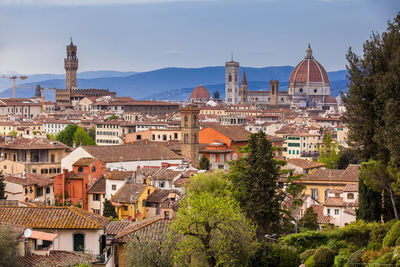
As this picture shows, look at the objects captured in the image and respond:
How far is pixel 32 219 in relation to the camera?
1791cm

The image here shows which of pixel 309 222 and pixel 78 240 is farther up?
pixel 78 240

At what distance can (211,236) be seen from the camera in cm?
1800

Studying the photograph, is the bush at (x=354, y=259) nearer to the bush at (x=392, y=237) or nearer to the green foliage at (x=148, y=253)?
the bush at (x=392, y=237)

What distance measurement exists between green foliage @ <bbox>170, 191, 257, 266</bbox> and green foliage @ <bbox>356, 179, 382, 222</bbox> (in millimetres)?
5542

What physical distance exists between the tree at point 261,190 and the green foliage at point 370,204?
256 centimetres

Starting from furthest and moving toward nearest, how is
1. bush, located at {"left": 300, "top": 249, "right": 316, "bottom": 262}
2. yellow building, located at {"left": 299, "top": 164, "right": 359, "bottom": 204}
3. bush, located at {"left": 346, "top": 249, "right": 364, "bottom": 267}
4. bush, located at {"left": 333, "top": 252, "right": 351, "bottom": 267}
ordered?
yellow building, located at {"left": 299, "top": 164, "right": 359, "bottom": 204} → bush, located at {"left": 300, "top": 249, "right": 316, "bottom": 262} → bush, located at {"left": 333, "top": 252, "right": 351, "bottom": 267} → bush, located at {"left": 346, "top": 249, "right": 364, "bottom": 267}

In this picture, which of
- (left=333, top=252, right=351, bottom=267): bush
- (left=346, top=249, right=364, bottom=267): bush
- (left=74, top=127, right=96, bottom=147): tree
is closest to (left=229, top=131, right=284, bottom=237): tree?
(left=333, top=252, right=351, bottom=267): bush

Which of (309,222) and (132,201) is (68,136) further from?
(309,222)

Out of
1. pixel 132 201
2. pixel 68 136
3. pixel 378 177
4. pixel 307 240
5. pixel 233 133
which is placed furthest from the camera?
pixel 68 136

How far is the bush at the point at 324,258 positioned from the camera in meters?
19.1

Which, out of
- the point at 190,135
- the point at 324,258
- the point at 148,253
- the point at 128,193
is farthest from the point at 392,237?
the point at 190,135

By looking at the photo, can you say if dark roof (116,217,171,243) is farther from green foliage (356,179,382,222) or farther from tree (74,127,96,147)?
tree (74,127,96,147)

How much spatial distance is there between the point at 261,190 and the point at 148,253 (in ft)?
22.6

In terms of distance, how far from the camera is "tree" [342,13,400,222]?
20.2 m
